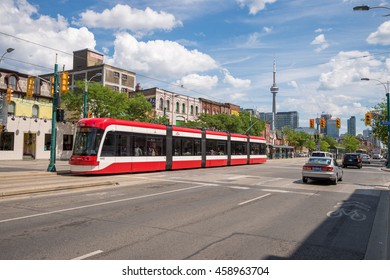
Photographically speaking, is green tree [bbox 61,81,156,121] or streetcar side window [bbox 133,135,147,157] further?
green tree [bbox 61,81,156,121]

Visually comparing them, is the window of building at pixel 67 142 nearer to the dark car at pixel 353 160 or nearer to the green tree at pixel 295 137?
the dark car at pixel 353 160

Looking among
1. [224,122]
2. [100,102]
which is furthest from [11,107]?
[224,122]

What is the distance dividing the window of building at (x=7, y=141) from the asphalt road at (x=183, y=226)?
1127 inches

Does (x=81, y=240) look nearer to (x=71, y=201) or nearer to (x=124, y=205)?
(x=124, y=205)

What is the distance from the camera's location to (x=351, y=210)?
10.2 meters

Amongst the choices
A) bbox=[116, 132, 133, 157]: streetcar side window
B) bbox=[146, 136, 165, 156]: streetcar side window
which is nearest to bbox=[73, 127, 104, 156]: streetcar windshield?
bbox=[116, 132, 133, 157]: streetcar side window

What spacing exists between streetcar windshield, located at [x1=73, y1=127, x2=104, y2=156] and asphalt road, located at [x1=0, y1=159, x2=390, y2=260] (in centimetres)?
559

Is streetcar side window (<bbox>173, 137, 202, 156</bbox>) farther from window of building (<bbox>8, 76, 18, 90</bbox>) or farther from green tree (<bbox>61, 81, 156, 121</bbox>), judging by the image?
window of building (<bbox>8, 76, 18, 90</bbox>)

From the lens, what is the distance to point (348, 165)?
120ft

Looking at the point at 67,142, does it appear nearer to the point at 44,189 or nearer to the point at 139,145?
the point at 139,145

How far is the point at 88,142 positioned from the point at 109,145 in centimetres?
122

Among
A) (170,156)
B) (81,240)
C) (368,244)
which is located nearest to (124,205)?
(81,240)

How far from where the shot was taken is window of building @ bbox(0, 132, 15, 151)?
3619 cm
